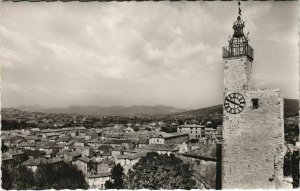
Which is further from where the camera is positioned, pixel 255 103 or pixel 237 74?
pixel 237 74

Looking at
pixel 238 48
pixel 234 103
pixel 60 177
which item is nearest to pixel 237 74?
pixel 238 48

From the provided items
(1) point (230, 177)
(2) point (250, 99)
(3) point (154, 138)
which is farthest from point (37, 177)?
(3) point (154, 138)

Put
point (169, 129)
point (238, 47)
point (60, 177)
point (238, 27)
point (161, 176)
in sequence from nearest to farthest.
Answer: point (238, 27), point (238, 47), point (161, 176), point (60, 177), point (169, 129)

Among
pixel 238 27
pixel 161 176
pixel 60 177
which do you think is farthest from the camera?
pixel 60 177

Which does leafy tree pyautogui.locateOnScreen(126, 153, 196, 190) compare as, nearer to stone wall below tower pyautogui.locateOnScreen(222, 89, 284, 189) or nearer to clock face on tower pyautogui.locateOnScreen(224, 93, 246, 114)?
→ stone wall below tower pyautogui.locateOnScreen(222, 89, 284, 189)

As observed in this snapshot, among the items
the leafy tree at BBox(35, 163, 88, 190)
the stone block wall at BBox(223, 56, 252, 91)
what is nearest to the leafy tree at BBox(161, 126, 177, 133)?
the leafy tree at BBox(35, 163, 88, 190)

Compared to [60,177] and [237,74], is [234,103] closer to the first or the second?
[237,74]

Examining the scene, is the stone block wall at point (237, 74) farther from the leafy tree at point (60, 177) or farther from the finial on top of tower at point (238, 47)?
the leafy tree at point (60, 177)
